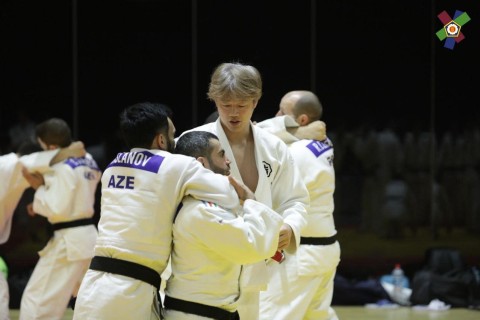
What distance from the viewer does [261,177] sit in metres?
3.51

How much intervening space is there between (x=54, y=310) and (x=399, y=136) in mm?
4054

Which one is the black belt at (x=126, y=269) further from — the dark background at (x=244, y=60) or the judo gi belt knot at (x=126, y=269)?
the dark background at (x=244, y=60)

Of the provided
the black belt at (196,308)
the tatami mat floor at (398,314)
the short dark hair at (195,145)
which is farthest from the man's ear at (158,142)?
the tatami mat floor at (398,314)

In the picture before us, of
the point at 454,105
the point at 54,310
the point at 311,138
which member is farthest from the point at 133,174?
the point at 454,105

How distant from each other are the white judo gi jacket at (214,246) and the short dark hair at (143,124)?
0.28 metres

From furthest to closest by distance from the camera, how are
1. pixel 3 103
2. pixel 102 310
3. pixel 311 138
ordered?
pixel 3 103
pixel 311 138
pixel 102 310

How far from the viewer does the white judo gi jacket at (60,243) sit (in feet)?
20.9

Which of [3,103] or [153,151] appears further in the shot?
[3,103]

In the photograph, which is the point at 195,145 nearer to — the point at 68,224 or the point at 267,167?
the point at 267,167

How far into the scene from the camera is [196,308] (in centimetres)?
298

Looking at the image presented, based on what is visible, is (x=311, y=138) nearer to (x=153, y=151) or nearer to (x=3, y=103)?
(x=153, y=151)

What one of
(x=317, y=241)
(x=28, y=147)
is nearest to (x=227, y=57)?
(x=28, y=147)

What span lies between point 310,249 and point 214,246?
229 centimetres

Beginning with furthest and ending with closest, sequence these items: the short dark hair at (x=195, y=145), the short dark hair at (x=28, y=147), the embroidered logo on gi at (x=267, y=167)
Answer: the short dark hair at (x=28, y=147) → the embroidered logo on gi at (x=267, y=167) → the short dark hair at (x=195, y=145)
